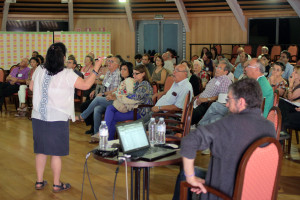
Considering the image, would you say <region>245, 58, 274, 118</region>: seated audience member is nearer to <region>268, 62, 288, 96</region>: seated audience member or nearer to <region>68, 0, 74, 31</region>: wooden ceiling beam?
<region>268, 62, 288, 96</region>: seated audience member

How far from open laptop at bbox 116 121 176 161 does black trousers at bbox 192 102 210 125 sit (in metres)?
2.59

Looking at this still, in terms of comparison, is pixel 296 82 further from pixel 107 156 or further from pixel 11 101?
pixel 11 101

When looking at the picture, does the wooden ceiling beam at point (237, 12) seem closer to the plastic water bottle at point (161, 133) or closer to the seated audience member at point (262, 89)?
the seated audience member at point (262, 89)

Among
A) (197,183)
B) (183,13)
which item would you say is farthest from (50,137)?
(183,13)

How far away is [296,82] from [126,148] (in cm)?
352

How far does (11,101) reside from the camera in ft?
34.2

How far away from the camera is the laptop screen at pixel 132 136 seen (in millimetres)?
2822

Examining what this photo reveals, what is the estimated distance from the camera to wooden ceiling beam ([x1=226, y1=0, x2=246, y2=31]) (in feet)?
41.7

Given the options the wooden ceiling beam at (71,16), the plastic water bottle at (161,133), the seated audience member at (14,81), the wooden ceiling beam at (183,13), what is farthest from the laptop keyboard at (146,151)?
the wooden ceiling beam at (71,16)

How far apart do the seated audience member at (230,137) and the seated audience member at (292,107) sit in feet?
9.87

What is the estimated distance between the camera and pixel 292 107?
5.40 m

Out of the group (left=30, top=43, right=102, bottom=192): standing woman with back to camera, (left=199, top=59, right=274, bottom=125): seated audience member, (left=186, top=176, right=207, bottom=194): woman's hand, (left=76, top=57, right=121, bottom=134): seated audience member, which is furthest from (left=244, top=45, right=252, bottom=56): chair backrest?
A: (left=186, top=176, right=207, bottom=194): woman's hand

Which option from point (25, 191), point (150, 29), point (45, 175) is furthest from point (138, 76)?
point (150, 29)

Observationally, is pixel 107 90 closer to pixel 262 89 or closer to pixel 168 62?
pixel 262 89
